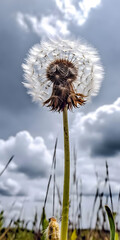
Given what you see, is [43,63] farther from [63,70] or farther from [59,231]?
[59,231]

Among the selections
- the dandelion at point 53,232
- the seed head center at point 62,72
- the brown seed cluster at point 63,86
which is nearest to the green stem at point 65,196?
the dandelion at point 53,232

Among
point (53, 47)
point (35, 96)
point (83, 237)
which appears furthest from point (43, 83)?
point (83, 237)

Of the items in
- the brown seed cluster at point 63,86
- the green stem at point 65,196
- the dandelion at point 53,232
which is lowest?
the dandelion at point 53,232

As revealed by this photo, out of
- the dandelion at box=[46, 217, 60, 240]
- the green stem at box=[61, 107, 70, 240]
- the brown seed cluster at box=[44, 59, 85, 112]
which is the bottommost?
the dandelion at box=[46, 217, 60, 240]

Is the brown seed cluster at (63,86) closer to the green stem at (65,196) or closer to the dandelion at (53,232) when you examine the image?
the green stem at (65,196)

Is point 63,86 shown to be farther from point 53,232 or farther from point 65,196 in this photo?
point 53,232

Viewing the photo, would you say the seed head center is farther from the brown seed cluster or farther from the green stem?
the green stem

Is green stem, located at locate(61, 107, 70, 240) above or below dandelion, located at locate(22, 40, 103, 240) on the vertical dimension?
below

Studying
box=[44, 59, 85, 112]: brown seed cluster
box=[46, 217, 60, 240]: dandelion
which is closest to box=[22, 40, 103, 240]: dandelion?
box=[44, 59, 85, 112]: brown seed cluster
